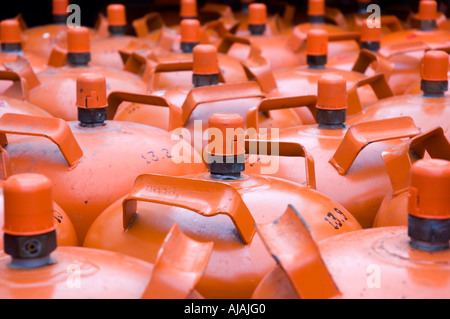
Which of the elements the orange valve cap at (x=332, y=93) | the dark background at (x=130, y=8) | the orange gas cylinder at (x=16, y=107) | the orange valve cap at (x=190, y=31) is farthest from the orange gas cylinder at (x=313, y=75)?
the dark background at (x=130, y=8)

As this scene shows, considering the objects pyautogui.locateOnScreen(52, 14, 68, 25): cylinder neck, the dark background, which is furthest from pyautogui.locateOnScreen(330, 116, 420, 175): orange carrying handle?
the dark background

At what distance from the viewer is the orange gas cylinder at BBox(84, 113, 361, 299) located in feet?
4.38

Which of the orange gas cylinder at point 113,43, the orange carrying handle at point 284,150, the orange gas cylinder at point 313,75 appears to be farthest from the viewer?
the orange gas cylinder at point 113,43

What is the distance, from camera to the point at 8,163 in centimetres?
170

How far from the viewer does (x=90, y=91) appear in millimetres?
1943

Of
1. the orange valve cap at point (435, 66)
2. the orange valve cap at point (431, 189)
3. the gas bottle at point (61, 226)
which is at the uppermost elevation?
the orange valve cap at point (431, 189)

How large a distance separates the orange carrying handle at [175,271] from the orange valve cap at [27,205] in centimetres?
16

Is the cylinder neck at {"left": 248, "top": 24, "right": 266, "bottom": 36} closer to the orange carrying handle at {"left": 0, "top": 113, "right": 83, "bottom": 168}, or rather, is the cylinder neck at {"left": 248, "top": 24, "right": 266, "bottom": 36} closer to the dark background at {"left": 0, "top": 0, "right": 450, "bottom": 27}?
the dark background at {"left": 0, "top": 0, "right": 450, "bottom": 27}

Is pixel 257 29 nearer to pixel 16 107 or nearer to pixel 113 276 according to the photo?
pixel 16 107

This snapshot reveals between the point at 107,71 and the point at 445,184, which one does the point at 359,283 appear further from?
the point at 107,71

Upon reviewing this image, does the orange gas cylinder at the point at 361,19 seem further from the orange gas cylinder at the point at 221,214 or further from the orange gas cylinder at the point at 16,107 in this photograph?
the orange gas cylinder at the point at 221,214

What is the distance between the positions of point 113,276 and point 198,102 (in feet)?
3.42

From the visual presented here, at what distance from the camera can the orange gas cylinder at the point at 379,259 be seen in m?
1.01

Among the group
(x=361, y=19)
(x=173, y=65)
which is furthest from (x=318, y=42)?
(x=361, y=19)
